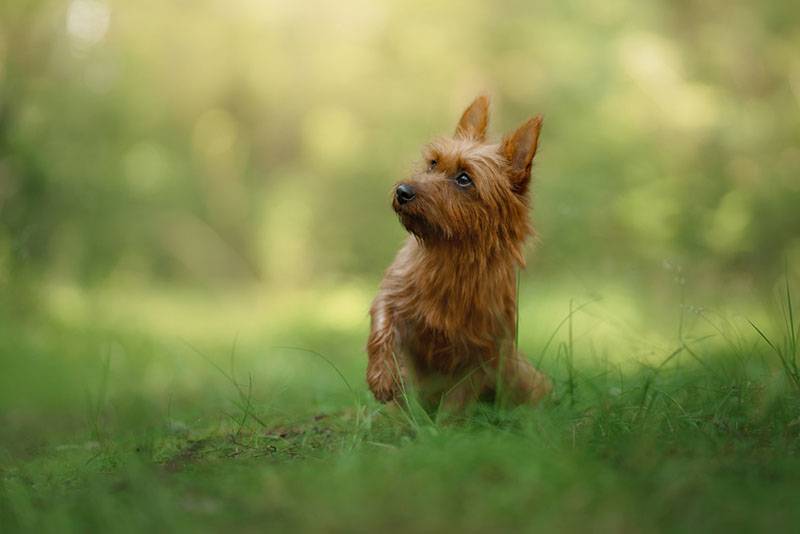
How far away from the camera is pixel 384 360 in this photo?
352 cm

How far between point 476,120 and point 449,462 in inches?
90.7

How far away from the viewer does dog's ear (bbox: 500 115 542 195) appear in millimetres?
3764

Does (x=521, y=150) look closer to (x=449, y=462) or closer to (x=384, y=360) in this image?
(x=384, y=360)

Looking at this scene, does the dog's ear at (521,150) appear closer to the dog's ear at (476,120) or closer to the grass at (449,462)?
the dog's ear at (476,120)

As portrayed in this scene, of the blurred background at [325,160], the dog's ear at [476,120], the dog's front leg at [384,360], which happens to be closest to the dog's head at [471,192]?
the dog's ear at [476,120]

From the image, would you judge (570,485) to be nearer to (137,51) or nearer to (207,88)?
(137,51)

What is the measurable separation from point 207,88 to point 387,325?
41.5 feet

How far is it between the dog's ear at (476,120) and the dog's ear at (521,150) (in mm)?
341

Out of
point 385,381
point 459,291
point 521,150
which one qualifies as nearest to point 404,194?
point 459,291

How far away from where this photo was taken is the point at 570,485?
220cm

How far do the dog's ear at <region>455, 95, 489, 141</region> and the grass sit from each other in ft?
4.11

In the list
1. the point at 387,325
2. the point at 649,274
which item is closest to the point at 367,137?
the point at 649,274

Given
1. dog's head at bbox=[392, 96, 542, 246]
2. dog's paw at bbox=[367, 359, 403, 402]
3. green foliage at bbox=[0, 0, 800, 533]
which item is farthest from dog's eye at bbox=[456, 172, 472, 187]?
dog's paw at bbox=[367, 359, 403, 402]

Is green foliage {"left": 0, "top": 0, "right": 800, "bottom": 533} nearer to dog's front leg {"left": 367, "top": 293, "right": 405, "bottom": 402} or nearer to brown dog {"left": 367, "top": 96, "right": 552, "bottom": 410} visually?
dog's front leg {"left": 367, "top": 293, "right": 405, "bottom": 402}
